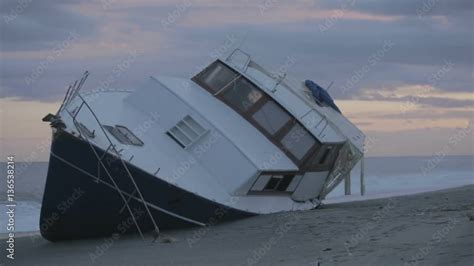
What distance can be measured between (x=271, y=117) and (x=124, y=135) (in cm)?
311

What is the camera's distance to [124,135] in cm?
1591

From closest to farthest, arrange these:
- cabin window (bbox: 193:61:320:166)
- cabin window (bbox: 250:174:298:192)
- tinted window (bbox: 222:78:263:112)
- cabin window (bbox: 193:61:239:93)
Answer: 1. cabin window (bbox: 250:174:298:192)
2. cabin window (bbox: 193:61:320:166)
3. tinted window (bbox: 222:78:263:112)
4. cabin window (bbox: 193:61:239:93)

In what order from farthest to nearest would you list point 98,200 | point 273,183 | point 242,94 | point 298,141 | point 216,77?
1. point 216,77
2. point 242,94
3. point 298,141
4. point 273,183
5. point 98,200

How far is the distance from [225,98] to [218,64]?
3.54ft

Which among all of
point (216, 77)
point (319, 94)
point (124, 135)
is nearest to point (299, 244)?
point (124, 135)

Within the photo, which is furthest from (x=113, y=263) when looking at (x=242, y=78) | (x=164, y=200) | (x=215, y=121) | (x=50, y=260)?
(x=242, y=78)

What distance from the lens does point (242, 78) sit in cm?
1744

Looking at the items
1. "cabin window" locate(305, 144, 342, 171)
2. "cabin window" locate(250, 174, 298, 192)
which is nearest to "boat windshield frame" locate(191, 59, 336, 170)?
"cabin window" locate(305, 144, 342, 171)

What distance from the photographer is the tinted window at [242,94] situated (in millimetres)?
17109

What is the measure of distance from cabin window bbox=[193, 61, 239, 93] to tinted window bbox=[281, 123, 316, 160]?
1.86m

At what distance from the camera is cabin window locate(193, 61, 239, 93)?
1761 cm

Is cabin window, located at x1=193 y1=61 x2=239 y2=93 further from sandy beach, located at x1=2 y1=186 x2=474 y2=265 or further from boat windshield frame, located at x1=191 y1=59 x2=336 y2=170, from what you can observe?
sandy beach, located at x1=2 y1=186 x2=474 y2=265

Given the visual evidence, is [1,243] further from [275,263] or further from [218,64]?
[275,263]

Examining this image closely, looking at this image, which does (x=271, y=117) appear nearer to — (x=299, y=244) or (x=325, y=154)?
(x=325, y=154)
